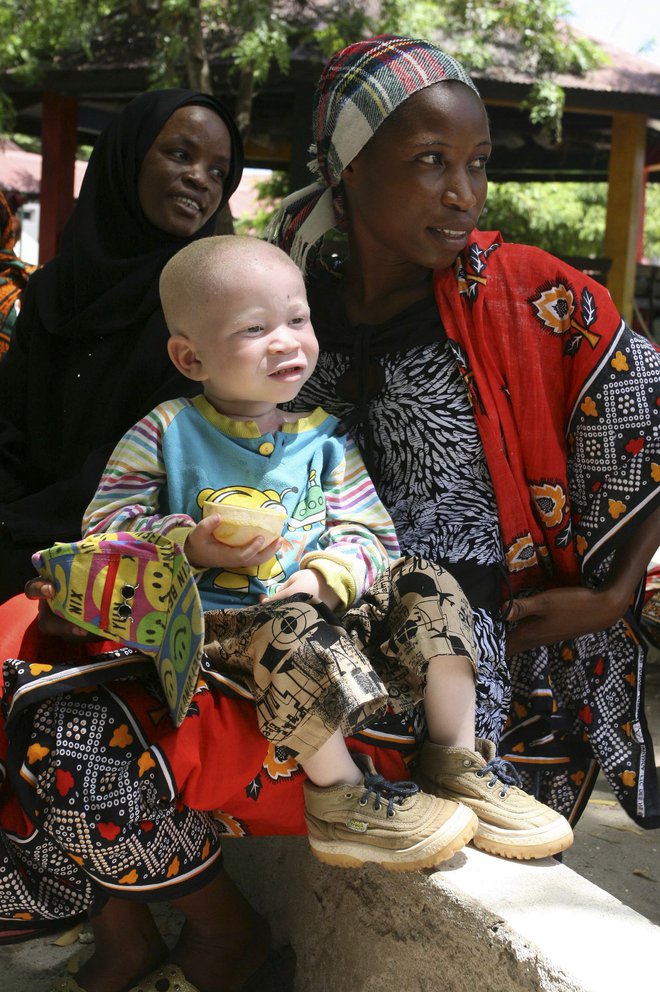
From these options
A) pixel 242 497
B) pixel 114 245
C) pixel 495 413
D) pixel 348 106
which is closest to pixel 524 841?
pixel 242 497

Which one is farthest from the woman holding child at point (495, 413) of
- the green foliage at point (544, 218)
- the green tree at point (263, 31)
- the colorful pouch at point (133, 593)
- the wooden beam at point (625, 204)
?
the green foliage at point (544, 218)

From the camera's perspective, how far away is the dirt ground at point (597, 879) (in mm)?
2654

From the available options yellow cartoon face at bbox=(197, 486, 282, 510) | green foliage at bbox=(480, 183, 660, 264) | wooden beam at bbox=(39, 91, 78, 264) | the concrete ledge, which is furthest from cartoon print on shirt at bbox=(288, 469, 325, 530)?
green foliage at bbox=(480, 183, 660, 264)

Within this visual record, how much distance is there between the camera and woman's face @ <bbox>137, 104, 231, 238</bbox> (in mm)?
2996

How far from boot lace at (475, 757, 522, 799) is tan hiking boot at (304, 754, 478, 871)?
10 cm

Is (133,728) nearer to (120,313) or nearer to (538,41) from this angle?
(120,313)

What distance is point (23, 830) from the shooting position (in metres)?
2.05

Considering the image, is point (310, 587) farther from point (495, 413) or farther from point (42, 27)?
point (42, 27)

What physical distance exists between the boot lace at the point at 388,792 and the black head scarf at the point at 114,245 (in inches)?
58.5

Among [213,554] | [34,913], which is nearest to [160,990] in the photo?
[34,913]

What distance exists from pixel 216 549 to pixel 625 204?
34.2 ft

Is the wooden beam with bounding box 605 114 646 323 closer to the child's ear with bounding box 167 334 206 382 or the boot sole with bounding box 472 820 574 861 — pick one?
the child's ear with bounding box 167 334 206 382

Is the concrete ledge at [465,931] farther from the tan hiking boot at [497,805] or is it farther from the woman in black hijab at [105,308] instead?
the woman in black hijab at [105,308]

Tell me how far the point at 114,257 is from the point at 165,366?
0.45 m
